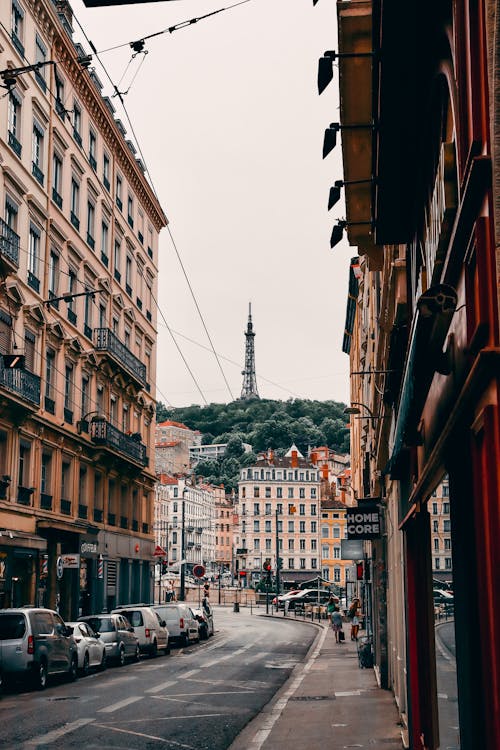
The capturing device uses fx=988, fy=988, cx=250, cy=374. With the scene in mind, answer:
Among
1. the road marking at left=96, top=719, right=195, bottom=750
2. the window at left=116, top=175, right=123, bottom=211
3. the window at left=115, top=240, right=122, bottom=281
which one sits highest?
the window at left=116, top=175, right=123, bottom=211

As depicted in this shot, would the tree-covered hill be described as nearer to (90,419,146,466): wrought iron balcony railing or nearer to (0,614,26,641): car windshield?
(90,419,146,466): wrought iron balcony railing

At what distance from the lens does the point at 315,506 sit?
13288 centimetres

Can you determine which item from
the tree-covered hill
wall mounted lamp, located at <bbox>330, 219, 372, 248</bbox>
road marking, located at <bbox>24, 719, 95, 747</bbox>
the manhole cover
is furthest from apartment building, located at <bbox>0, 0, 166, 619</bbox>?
the tree-covered hill

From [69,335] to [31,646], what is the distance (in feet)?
58.9

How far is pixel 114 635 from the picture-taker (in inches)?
1083

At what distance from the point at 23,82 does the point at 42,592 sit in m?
16.2

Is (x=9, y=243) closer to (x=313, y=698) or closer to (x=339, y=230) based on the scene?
(x=313, y=698)

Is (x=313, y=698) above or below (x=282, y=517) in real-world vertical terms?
below

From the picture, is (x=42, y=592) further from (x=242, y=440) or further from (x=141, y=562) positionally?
(x=242, y=440)

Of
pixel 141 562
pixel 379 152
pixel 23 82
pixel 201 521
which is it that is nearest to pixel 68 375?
pixel 23 82

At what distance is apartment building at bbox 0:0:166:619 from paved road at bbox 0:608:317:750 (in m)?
6.54

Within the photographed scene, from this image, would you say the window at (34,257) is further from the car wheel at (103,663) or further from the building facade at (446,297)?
the building facade at (446,297)

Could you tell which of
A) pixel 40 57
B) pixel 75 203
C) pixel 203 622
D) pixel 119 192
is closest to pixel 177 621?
pixel 203 622

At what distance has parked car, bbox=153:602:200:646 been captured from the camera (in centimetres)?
3672
